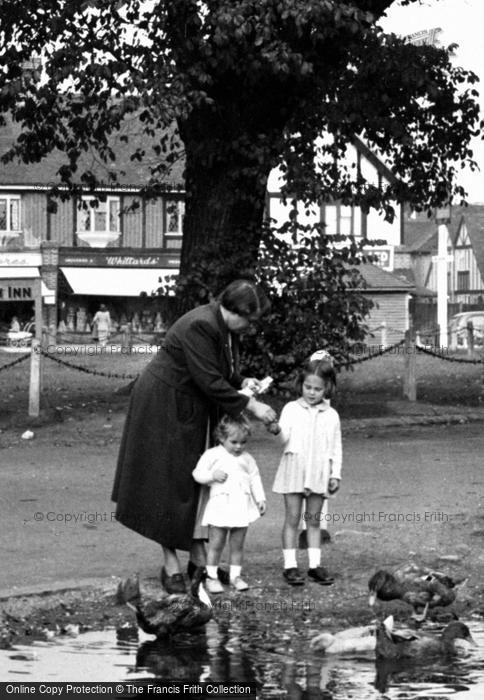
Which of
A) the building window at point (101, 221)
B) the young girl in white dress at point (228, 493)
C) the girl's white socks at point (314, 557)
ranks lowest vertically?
the girl's white socks at point (314, 557)

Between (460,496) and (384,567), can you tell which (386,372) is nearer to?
(460,496)

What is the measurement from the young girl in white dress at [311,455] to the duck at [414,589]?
77cm

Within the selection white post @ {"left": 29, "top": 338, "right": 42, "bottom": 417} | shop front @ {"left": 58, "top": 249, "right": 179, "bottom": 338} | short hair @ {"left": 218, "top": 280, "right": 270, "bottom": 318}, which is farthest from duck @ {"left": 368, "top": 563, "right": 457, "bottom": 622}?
shop front @ {"left": 58, "top": 249, "right": 179, "bottom": 338}

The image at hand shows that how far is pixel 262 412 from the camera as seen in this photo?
8320 millimetres

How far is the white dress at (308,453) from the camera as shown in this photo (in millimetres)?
8984

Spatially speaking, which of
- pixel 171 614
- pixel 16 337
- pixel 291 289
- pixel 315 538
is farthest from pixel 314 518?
pixel 16 337

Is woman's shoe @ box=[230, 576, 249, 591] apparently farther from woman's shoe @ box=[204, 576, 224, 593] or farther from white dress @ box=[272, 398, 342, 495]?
white dress @ box=[272, 398, 342, 495]

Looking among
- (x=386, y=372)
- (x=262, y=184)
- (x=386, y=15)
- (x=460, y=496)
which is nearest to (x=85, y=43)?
(x=262, y=184)

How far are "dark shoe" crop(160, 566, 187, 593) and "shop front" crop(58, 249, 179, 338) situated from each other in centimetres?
5135

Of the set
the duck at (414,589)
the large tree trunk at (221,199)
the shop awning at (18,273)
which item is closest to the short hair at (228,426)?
the duck at (414,589)

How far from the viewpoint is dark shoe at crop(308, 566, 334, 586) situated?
8695 mm

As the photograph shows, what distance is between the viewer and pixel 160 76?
17.1 metres

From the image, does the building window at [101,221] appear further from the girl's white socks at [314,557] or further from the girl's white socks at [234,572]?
the girl's white socks at [234,572]

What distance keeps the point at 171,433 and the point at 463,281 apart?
86.1 m
